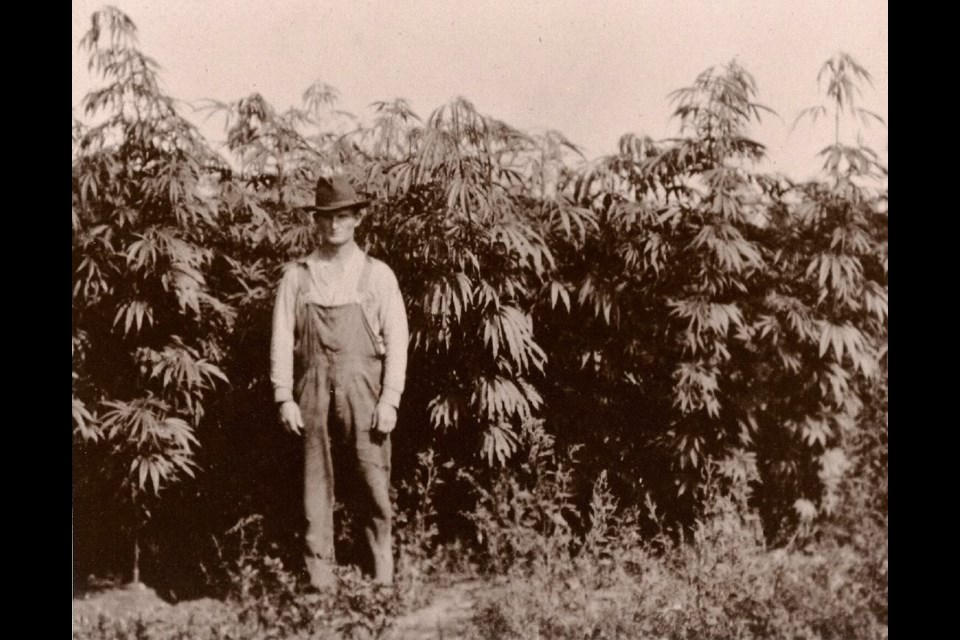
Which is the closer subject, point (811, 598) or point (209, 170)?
point (811, 598)

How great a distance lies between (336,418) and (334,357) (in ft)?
1.00

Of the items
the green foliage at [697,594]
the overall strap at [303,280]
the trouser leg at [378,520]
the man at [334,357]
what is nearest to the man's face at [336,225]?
the man at [334,357]

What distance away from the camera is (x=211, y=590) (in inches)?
180

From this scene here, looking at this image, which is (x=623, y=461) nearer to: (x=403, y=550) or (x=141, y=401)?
(x=403, y=550)

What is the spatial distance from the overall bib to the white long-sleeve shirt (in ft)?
0.11

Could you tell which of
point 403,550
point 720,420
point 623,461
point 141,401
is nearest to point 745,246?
point 720,420

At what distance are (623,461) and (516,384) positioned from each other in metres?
0.83

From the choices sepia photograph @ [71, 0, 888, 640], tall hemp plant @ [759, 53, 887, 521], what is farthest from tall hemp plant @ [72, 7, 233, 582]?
tall hemp plant @ [759, 53, 887, 521]

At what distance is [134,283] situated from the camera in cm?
425

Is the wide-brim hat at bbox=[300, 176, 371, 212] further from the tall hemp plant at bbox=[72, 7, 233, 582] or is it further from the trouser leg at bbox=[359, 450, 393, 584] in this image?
the trouser leg at bbox=[359, 450, 393, 584]

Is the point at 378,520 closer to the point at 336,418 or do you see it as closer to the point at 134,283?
the point at 336,418

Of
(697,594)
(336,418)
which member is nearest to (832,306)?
(697,594)

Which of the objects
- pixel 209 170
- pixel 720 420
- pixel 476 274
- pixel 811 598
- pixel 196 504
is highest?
pixel 209 170
